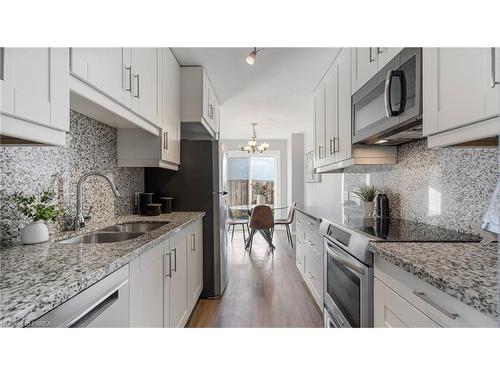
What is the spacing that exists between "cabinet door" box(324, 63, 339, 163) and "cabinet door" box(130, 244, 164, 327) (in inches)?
73.7

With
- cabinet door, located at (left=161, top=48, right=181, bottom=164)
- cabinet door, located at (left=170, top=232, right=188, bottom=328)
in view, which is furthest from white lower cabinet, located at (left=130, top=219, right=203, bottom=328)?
cabinet door, located at (left=161, top=48, right=181, bottom=164)

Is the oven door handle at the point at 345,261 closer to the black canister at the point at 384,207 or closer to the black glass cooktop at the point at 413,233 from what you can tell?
the black glass cooktop at the point at 413,233

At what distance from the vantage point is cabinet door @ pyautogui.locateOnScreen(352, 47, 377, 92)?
1937 mm

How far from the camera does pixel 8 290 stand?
736 mm

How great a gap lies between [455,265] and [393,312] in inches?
14.8

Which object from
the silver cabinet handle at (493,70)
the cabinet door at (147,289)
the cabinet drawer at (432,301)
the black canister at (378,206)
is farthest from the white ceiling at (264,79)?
the cabinet drawer at (432,301)

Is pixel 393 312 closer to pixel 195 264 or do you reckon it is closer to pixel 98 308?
pixel 98 308

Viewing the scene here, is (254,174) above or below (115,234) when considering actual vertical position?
above

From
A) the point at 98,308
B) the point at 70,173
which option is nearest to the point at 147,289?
the point at 98,308

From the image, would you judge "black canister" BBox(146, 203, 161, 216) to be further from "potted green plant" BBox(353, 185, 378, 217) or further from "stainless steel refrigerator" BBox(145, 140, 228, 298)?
"potted green plant" BBox(353, 185, 378, 217)

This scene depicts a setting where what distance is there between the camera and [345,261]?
171 cm
